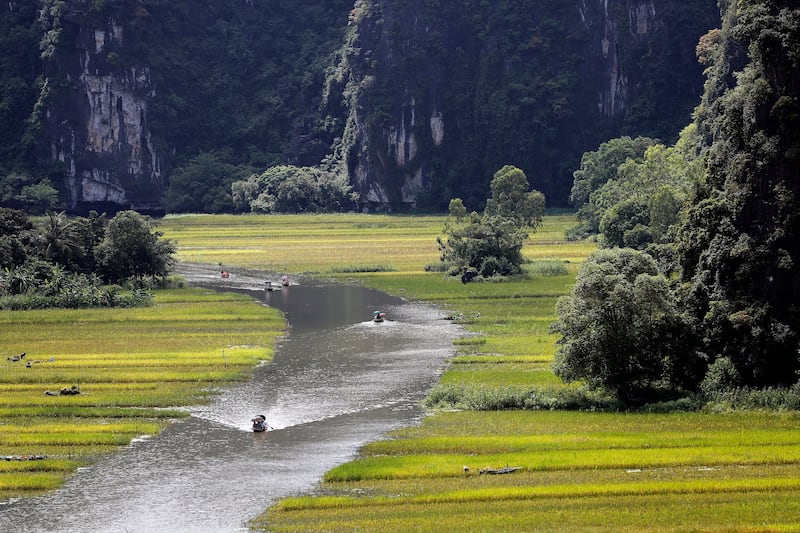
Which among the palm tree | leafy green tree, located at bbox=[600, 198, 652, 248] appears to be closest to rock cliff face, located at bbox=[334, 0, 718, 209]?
leafy green tree, located at bbox=[600, 198, 652, 248]

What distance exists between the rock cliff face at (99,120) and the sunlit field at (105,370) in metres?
107

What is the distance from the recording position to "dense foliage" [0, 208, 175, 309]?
62.0 meters

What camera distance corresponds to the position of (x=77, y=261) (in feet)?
225

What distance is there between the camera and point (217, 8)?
629 feet

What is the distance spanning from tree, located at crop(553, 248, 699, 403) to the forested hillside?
12207 centimetres

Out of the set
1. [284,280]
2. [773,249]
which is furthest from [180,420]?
[284,280]

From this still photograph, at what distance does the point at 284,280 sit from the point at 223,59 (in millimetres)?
121478

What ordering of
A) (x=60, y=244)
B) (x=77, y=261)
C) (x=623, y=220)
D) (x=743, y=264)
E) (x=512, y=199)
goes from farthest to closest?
1. (x=512, y=199)
2. (x=623, y=220)
3. (x=77, y=261)
4. (x=60, y=244)
5. (x=743, y=264)

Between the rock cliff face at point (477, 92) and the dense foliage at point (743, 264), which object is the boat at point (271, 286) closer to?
the dense foliage at point (743, 264)

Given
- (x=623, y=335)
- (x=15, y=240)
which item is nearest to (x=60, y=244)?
(x=15, y=240)

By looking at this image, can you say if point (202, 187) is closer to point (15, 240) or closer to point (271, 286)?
point (271, 286)

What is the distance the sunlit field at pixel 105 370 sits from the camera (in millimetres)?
31445

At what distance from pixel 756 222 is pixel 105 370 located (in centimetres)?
2206

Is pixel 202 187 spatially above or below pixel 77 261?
above
